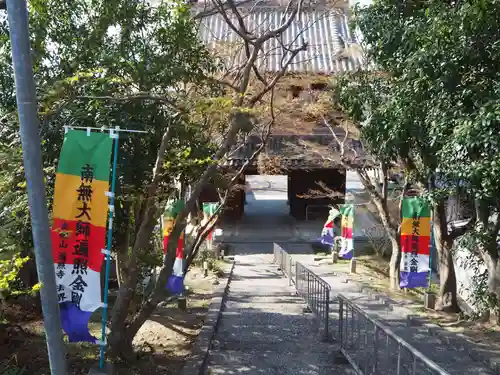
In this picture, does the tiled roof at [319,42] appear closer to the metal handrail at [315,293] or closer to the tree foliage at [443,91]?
the metal handrail at [315,293]

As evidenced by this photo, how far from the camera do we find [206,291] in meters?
14.1

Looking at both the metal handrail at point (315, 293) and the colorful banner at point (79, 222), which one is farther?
the metal handrail at point (315, 293)

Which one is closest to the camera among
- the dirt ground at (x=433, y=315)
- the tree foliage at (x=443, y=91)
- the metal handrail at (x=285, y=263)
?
the tree foliage at (x=443, y=91)

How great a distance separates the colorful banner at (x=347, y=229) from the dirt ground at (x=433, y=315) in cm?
67

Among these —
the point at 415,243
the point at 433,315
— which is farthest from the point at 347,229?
the point at 433,315

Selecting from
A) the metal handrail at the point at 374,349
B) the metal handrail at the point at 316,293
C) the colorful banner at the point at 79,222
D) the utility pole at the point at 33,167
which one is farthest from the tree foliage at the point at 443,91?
the utility pole at the point at 33,167

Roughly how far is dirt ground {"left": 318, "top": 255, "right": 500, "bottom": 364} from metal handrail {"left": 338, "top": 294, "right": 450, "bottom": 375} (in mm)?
2539

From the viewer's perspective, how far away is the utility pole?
3381 millimetres

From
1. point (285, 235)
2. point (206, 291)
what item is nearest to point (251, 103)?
point (206, 291)

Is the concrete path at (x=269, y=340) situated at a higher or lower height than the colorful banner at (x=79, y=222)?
lower

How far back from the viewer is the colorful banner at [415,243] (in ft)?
38.8

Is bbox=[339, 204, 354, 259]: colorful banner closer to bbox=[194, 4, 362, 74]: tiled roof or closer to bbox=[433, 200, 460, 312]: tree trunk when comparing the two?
bbox=[194, 4, 362, 74]: tiled roof

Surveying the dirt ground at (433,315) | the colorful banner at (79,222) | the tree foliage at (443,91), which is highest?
the tree foliage at (443,91)

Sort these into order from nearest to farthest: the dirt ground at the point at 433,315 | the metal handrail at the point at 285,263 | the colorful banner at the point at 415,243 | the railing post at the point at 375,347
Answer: the railing post at the point at 375,347
the dirt ground at the point at 433,315
the colorful banner at the point at 415,243
the metal handrail at the point at 285,263
